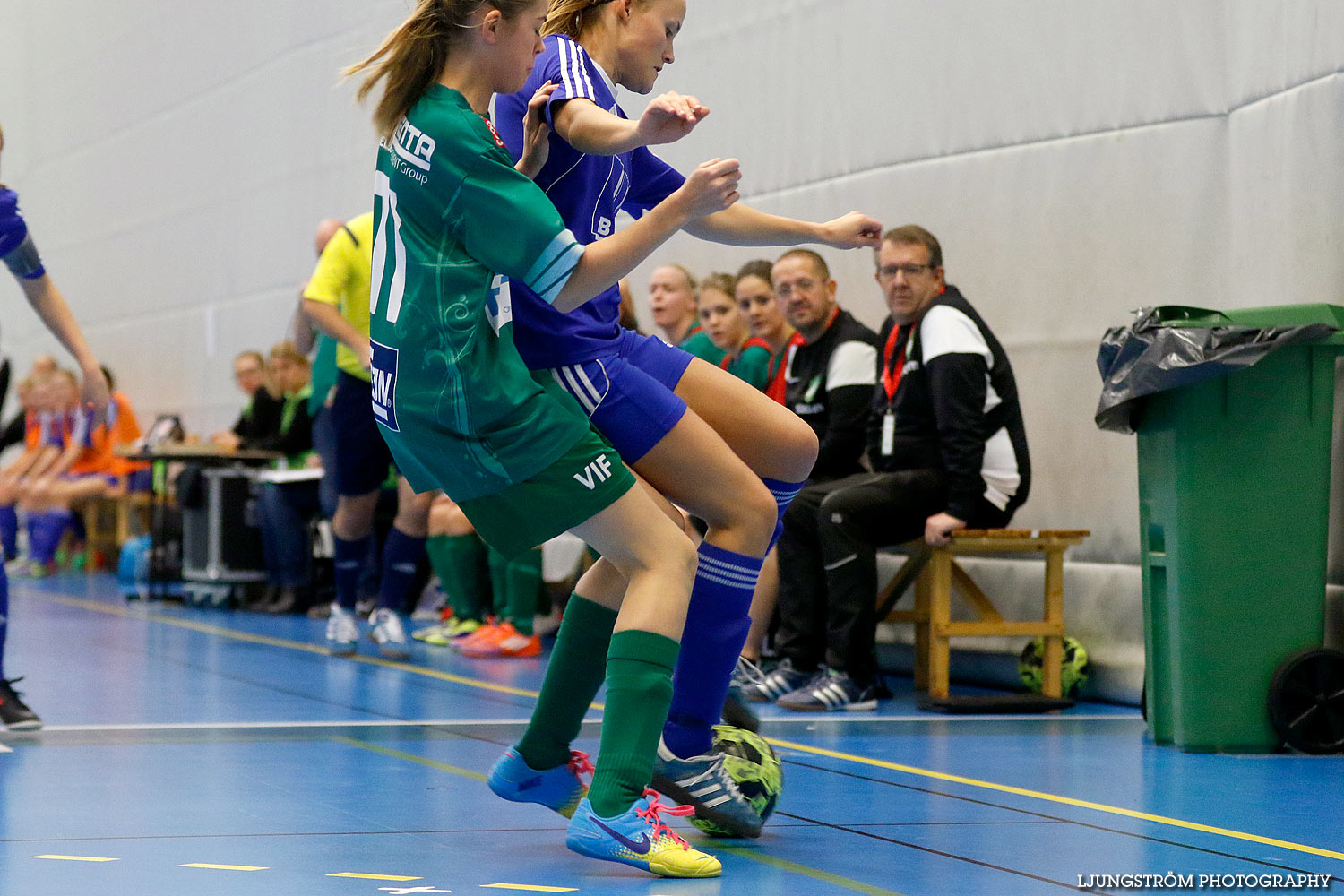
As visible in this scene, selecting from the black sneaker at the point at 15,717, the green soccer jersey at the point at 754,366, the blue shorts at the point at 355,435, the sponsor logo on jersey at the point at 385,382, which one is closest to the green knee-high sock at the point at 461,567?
the blue shorts at the point at 355,435

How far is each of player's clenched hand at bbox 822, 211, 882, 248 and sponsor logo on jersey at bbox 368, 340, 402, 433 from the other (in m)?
1.01

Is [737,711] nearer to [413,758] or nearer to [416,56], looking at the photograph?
[413,758]

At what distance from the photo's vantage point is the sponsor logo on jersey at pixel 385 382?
2.92 metres

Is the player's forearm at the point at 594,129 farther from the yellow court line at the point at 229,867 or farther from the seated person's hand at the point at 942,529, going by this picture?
the seated person's hand at the point at 942,529

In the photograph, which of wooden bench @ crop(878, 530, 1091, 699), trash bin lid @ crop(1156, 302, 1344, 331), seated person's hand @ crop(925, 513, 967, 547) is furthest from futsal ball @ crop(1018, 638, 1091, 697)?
trash bin lid @ crop(1156, 302, 1344, 331)

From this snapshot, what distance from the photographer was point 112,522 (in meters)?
15.4

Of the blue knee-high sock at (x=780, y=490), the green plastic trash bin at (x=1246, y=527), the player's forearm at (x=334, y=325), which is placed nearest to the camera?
the blue knee-high sock at (x=780, y=490)

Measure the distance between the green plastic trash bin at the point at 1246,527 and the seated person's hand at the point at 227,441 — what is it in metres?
8.07

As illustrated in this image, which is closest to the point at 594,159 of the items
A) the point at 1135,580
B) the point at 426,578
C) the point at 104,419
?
the point at 104,419

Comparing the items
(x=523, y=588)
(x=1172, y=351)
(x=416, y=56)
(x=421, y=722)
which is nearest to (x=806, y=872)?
(x=416, y=56)

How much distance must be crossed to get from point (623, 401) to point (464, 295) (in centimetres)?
40

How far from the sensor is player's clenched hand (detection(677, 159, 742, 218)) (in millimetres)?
2717

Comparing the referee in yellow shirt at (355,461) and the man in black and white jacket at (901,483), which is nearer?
the man in black and white jacket at (901,483)

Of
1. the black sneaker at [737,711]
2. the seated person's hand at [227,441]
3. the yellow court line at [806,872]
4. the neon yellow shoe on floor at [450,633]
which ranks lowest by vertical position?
the neon yellow shoe on floor at [450,633]
